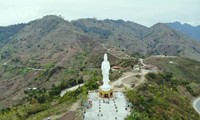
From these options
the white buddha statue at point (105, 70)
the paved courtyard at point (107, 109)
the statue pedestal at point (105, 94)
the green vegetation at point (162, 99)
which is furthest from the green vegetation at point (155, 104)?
the white buddha statue at point (105, 70)

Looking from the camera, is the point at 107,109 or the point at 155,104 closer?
the point at 107,109

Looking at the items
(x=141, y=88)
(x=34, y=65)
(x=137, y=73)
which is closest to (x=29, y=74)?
(x=34, y=65)

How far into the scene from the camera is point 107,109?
5184cm

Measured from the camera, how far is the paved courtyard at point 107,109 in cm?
4851

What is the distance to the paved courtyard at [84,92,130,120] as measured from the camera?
159ft

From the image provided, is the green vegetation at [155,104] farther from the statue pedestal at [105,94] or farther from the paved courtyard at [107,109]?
the statue pedestal at [105,94]

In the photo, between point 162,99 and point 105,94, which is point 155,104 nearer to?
point 162,99

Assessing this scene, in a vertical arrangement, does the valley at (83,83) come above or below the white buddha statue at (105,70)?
below

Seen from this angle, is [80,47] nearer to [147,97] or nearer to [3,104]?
[3,104]

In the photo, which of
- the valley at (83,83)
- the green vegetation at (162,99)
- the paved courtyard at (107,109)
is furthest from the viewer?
the valley at (83,83)

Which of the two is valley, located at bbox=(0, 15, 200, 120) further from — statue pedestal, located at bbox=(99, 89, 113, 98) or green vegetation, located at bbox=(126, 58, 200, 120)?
Result: statue pedestal, located at bbox=(99, 89, 113, 98)

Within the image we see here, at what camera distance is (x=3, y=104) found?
116 metres

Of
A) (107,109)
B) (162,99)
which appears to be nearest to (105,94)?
(107,109)

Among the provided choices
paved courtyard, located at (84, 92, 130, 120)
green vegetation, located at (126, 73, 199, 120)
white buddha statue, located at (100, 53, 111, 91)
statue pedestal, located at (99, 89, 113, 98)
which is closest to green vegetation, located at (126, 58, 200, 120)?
green vegetation, located at (126, 73, 199, 120)
